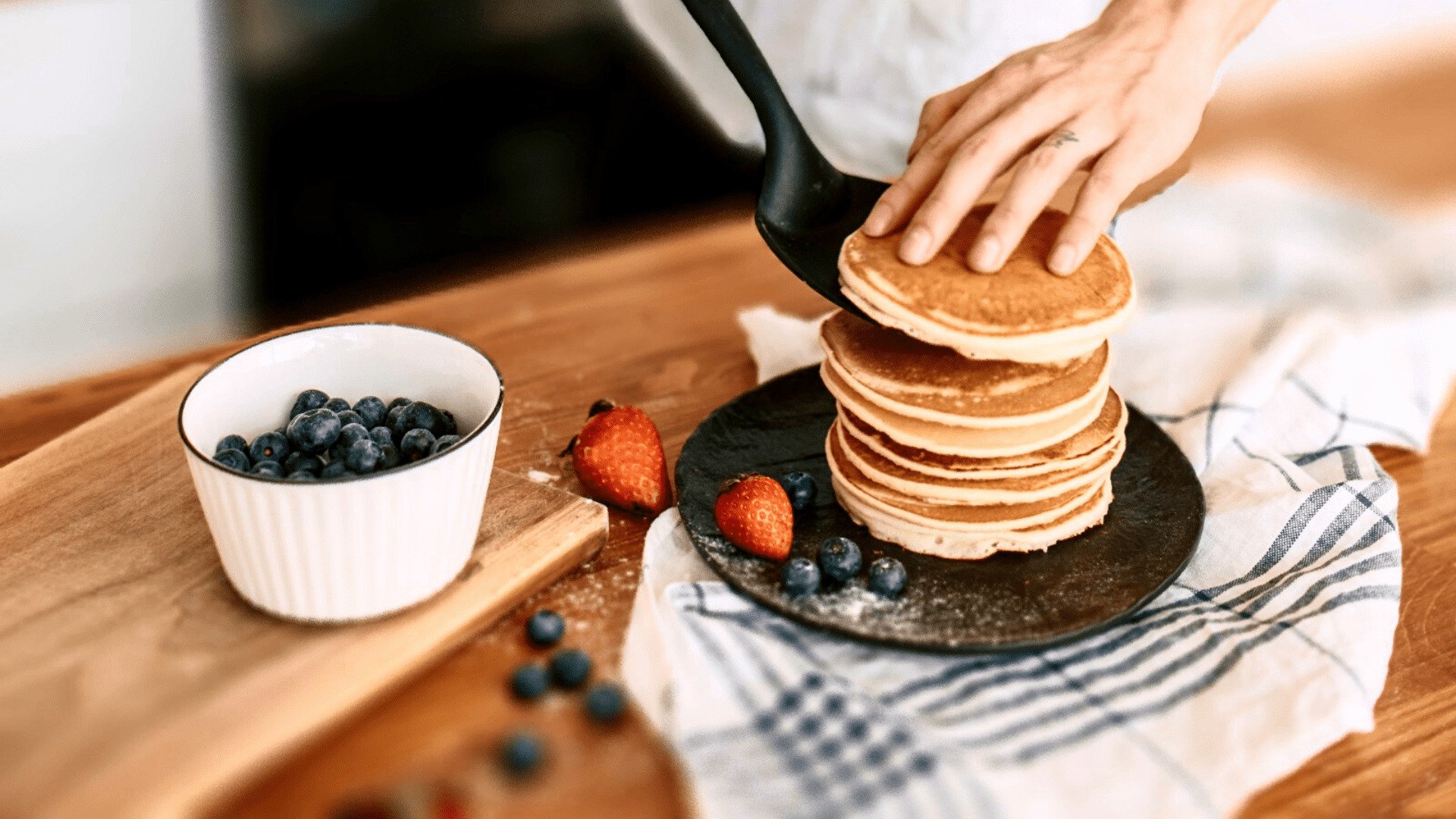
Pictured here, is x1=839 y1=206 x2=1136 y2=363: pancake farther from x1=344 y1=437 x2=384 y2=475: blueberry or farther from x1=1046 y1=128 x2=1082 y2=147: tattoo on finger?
x1=344 y1=437 x2=384 y2=475: blueberry

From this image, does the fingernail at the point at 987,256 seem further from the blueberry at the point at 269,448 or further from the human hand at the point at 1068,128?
the blueberry at the point at 269,448

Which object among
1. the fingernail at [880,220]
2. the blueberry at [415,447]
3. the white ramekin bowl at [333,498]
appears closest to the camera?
the white ramekin bowl at [333,498]

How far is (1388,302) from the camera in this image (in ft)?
6.88

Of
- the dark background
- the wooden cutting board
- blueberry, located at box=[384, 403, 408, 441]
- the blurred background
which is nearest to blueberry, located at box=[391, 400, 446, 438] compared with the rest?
blueberry, located at box=[384, 403, 408, 441]

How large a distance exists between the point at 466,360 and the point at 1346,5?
12.0ft

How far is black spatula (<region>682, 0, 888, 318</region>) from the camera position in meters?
1.21

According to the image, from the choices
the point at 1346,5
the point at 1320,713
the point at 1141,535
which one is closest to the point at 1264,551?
the point at 1141,535

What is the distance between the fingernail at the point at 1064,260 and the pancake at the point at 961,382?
0.09m

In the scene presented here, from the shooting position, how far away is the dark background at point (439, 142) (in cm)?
266

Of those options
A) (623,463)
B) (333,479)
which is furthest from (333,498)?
(623,463)

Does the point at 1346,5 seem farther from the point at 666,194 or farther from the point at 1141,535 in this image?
the point at 1141,535

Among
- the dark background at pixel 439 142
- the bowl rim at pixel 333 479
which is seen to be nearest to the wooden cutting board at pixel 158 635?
the bowl rim at pixel 333 479

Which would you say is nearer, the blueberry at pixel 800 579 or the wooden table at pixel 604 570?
the wooden table at pixel 604 570

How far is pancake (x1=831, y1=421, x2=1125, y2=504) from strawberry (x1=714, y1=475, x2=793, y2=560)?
0.35 ft
